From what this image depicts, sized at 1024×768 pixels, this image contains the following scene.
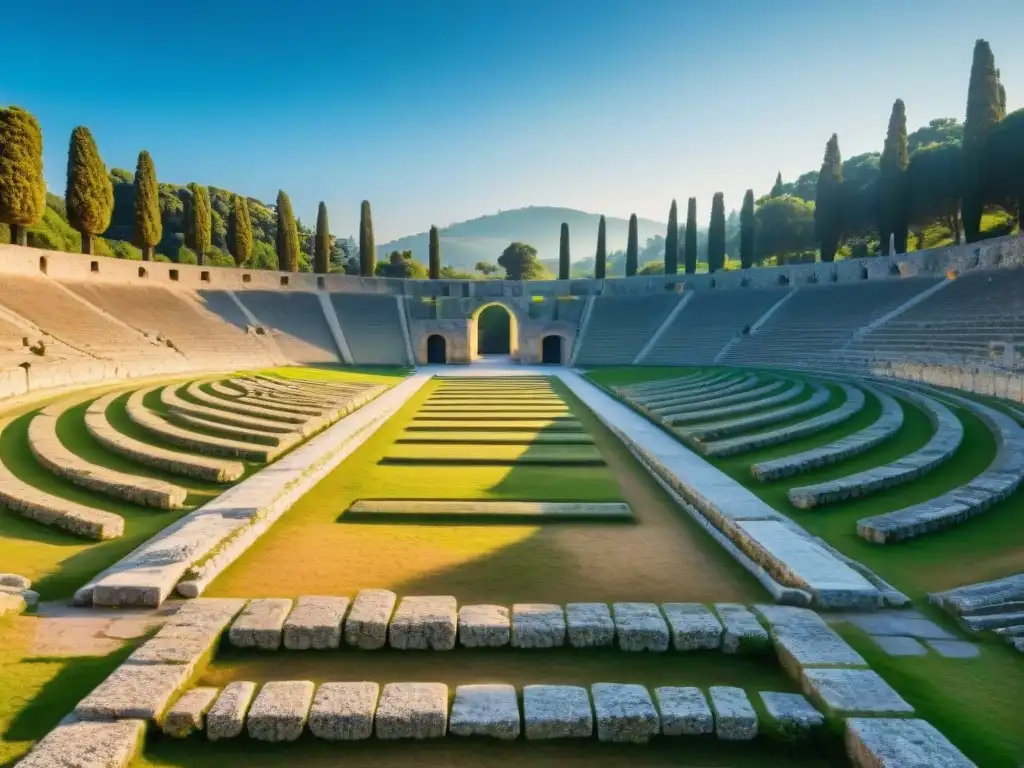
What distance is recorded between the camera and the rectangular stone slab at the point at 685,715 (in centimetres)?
491

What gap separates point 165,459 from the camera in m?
12.7

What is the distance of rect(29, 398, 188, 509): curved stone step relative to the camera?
35.0 feet

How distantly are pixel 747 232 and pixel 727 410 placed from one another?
3765 cm

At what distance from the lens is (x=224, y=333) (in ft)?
126

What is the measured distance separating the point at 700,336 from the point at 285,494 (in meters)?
36.2

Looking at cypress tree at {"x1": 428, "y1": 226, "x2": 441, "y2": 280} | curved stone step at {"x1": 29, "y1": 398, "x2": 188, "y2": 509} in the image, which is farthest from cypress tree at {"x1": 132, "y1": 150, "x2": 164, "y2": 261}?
curved stone step at {"x1": 29, "y1": 398, "x2": 188, "y2": 509}

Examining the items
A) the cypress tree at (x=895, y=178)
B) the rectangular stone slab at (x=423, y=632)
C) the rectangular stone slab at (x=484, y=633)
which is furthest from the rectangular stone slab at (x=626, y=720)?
the cypress tree at (x=895, y=178)

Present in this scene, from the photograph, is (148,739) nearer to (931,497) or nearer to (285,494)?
(285,494)

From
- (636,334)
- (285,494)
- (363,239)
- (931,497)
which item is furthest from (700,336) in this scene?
(285,494)

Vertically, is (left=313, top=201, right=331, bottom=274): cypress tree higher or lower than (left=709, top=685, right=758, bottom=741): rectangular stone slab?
higher

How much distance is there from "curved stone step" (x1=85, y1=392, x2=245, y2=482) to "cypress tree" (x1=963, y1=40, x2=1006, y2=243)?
40.7 metres

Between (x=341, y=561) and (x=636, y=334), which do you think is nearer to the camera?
(x=341, y=561)

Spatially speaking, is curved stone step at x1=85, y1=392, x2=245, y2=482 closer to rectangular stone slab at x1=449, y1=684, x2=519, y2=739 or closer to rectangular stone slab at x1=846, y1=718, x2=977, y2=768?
rectangular stone slab at x1=449, y1=684, x2=519, y2=739

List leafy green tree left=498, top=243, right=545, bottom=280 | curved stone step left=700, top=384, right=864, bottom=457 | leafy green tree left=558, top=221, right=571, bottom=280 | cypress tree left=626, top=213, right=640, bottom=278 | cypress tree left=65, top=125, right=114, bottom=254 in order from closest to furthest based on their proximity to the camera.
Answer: curved stone step left=700, top=384, right=864, bottom=457 → cypress tree left=65, top=125, right=114, bottom=254 → cypress tree left=626, top=213, right=640, bottom=278 → leafy green tree left=558, top=221, right=571, bottom=280 → leafy green tree left=498, top=243, right=545, bottom=280
